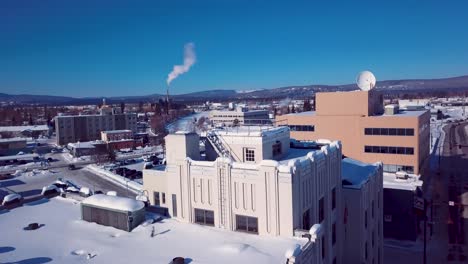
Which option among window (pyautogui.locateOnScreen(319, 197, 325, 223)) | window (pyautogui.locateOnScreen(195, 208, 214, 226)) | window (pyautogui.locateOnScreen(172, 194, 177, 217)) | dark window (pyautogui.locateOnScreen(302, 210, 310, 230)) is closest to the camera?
dark window (pyautogui.locateOnScreen(302, 210, 310, 230))

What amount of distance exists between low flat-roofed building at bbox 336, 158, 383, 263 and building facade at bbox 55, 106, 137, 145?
13099 cm

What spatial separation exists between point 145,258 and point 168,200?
7.14 meters

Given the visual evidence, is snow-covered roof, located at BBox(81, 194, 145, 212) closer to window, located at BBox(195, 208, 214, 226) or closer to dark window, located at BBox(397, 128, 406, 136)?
window, located at BBox(195, 208, 214, 226)

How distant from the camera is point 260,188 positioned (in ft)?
69.8

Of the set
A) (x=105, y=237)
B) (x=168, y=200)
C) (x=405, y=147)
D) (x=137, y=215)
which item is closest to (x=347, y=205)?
(x=168, y=200)

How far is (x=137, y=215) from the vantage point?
2348cm

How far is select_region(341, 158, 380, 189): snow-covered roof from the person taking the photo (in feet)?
97.1

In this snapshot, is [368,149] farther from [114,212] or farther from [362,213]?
[114,212]

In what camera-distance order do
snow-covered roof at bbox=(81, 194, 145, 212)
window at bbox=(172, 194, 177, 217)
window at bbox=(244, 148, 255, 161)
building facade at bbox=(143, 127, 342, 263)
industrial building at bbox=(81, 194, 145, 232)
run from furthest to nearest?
window at bbox=(244, 148, 255, 161)
window at bbox=(172, 194, 177, 217)
snow-covered roof at bbox=(81, 194, 145, 212)
industrial building at bbox=(81, 194, 145, 232)
building facade at bbox=(143, 127, 342, 263)

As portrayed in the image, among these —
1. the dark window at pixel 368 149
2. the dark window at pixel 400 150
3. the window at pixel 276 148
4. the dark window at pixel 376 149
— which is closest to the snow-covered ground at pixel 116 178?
the dark window at pixel 368 149

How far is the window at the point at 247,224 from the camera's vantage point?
21.9 meters

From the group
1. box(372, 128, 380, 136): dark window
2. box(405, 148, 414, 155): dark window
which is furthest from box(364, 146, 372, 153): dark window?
box(405, 148, 414, 155): dark window

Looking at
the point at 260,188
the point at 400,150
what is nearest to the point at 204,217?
the point at 260,188

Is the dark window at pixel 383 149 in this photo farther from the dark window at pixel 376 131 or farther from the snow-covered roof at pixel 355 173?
the snow-covered roof at pixel 355 173
